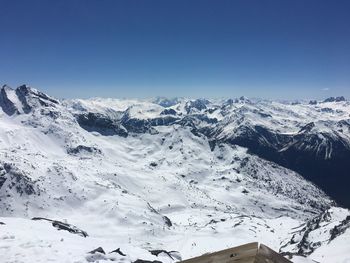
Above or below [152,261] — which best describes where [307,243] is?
below

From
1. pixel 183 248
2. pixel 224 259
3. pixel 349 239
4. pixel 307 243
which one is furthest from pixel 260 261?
pixel 183 248

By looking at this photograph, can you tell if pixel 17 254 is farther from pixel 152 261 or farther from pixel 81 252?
pixel 152 261

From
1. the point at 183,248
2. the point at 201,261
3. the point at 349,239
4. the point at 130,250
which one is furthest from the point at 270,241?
the point at 201,261

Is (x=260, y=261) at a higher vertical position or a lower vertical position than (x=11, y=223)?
higher

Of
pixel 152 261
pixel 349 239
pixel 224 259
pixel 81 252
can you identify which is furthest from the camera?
pixel 349 239

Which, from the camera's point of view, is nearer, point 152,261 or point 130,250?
point 152,261

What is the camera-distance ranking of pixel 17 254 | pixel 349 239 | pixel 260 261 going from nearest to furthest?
pixel 260 261 → pixel 17 254 → pixel 349 239

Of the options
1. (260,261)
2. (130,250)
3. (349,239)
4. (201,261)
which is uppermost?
(260,261)

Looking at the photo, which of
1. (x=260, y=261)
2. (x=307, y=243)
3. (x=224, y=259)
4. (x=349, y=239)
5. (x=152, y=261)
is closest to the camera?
(x=260, y=261)

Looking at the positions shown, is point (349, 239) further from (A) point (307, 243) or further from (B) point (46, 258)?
(B) point (46, 258)
